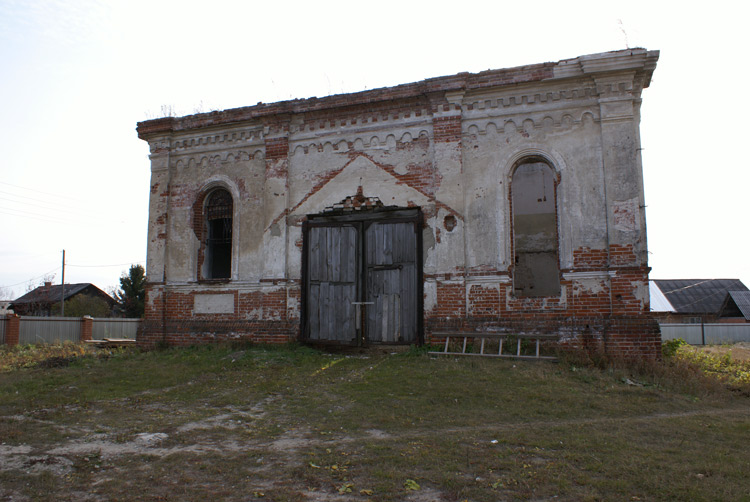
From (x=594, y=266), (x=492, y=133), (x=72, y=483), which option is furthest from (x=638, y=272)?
(x=72, y=483)

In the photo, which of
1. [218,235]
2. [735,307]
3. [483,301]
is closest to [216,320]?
[218,235]

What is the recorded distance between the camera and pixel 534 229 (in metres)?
10.2

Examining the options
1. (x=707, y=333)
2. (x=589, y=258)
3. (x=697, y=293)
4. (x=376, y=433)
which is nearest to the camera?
(x=376, y=433)

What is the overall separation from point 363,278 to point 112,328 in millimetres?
14439

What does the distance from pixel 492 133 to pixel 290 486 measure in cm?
822

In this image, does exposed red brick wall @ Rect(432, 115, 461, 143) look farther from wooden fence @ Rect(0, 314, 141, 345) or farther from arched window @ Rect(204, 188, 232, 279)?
wooden fence @ Rect(0, 314, 141, 345)

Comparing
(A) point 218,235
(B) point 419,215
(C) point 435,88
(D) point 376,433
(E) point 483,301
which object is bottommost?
(D) point 376,433

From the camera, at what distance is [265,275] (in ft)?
37.7

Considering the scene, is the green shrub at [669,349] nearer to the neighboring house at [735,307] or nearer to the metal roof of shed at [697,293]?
the metal roof of shed at [697,293]

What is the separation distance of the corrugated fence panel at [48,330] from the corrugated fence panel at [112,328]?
1020mm

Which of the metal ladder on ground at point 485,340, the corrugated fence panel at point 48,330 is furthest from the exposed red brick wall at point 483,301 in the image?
the corrugated fence panel at point 48,330

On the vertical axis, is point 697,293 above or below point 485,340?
above

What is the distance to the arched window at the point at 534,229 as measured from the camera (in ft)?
33.2

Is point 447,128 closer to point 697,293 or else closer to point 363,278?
point 363,278
